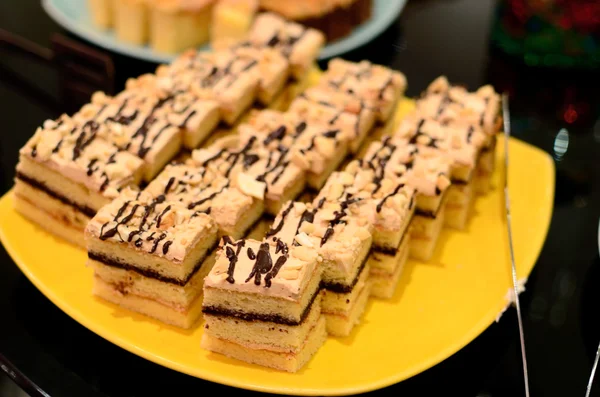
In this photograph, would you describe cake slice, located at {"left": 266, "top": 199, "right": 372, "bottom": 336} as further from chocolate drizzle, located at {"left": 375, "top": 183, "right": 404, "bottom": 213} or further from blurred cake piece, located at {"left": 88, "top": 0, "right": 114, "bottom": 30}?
blurred cake piece, located at {"left": 88, "top": 0, "right": 114, "bottom": 30}

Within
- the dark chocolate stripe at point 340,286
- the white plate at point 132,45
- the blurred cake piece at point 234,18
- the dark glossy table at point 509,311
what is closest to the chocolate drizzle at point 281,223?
the dark chocolate stripe at point 340,286

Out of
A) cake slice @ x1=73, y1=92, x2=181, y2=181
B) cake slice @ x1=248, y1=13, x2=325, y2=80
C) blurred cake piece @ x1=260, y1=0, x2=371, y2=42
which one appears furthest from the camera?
blurred cake piece @ x1=260, y1=0, x2=371, y2=42

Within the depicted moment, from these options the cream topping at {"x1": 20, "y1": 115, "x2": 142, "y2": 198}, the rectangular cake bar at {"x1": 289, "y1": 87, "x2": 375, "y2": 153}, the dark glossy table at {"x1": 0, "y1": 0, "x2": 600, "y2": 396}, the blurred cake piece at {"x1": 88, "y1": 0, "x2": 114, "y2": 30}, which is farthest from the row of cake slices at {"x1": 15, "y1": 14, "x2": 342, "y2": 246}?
the blurred cake piece at {"x1": 88, "y1": 0, "x2": 114, "y2": 30}

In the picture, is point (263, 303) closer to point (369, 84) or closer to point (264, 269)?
point (264, 269)

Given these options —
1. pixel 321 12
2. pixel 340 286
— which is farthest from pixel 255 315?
pixel 321 12

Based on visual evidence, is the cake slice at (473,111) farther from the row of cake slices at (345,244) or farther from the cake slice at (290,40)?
the cake slice at (290,40)

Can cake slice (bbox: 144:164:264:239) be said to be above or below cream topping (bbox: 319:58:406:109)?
below
